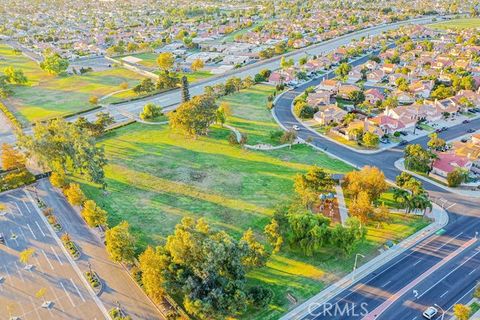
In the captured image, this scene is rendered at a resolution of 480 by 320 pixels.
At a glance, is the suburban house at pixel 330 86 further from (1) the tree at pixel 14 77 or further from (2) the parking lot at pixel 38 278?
(1) the tree at pixel 14 77

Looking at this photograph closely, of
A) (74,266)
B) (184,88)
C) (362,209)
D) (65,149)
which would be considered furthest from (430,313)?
(184,88)

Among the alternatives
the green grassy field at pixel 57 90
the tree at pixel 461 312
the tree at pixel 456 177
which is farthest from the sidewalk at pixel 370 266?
the green grassy field at pixel 57 90

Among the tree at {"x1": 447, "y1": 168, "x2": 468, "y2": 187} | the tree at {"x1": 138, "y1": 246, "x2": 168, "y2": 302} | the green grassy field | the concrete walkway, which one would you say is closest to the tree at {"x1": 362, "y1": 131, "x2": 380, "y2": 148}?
the tree at {"x1": 447, "y1": 168, "x2": 468, "y2": 187}

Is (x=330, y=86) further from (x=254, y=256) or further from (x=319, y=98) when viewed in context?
(x=254, y=256)

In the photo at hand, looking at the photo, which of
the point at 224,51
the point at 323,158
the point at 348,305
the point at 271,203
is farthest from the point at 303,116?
the point at 224,51

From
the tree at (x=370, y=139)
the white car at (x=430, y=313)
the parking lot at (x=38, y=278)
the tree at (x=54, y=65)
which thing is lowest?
the white car at (x=430, y=313)

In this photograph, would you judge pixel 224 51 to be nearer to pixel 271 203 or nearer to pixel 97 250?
pixel 271 203
